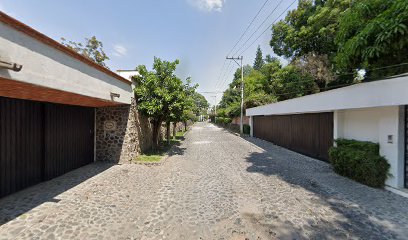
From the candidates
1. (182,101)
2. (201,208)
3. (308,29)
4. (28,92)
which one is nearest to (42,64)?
(28,92)

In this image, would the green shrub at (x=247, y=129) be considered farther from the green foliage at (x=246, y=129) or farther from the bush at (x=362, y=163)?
the bush at (x=362, y=163)

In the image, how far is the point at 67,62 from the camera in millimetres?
4055

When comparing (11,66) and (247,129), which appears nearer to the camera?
(11,66)

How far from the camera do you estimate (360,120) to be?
666 centimetres

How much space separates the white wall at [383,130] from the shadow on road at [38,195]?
28.0 ft

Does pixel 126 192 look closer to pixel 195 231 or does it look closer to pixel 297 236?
pixel 195 231

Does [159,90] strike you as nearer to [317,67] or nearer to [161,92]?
[161,92]

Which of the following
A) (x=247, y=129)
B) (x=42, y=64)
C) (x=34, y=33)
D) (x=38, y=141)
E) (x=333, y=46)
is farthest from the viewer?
(x=247, y=129)

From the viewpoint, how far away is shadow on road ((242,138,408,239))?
130 inches

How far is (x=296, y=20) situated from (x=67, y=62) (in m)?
19.4

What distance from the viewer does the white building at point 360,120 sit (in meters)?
5.08

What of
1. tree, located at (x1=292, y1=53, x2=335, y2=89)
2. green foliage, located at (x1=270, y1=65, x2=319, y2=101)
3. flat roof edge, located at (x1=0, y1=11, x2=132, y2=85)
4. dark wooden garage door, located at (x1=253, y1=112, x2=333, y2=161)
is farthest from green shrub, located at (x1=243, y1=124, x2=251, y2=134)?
flat roof edge, located at (x1=0, y1=11, x2=132, y2=85)

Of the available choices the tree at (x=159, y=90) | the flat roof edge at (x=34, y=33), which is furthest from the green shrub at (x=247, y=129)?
the flat roof edge at (x=34, y=33)

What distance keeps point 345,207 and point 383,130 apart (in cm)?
295
